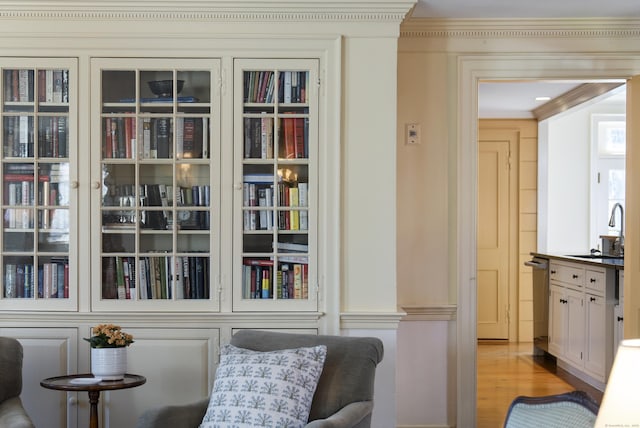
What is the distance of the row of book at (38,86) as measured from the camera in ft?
13.9

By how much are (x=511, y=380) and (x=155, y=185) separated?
3.65m

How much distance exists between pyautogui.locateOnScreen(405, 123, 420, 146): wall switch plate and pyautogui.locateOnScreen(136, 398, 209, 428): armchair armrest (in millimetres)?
1983

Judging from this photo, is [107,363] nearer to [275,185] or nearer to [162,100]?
[275,185]

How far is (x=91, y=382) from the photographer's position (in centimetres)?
366

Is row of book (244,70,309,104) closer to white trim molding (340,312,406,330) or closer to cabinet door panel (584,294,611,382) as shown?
white trim molding (340,312,406,330)

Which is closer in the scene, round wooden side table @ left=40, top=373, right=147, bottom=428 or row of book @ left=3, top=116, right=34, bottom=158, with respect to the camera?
round wooden side table @ left=40, top=373, right=147, bottom=428

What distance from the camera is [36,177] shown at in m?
4.23

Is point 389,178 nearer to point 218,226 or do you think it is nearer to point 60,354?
point 218,226

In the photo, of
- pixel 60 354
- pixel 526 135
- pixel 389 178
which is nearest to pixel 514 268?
pixel 526 135

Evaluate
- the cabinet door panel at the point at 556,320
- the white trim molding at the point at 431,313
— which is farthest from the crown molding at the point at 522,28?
the cabinet door panel at the point at 556,320

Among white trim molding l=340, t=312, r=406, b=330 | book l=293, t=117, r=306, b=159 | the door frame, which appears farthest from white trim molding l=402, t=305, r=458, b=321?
book l=293, t=117, r=306, b=159

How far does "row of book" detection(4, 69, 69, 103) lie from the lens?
13.9 feet

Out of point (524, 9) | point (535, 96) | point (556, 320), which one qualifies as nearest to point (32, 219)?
point (524, 9)

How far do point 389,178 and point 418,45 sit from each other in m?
0.95
